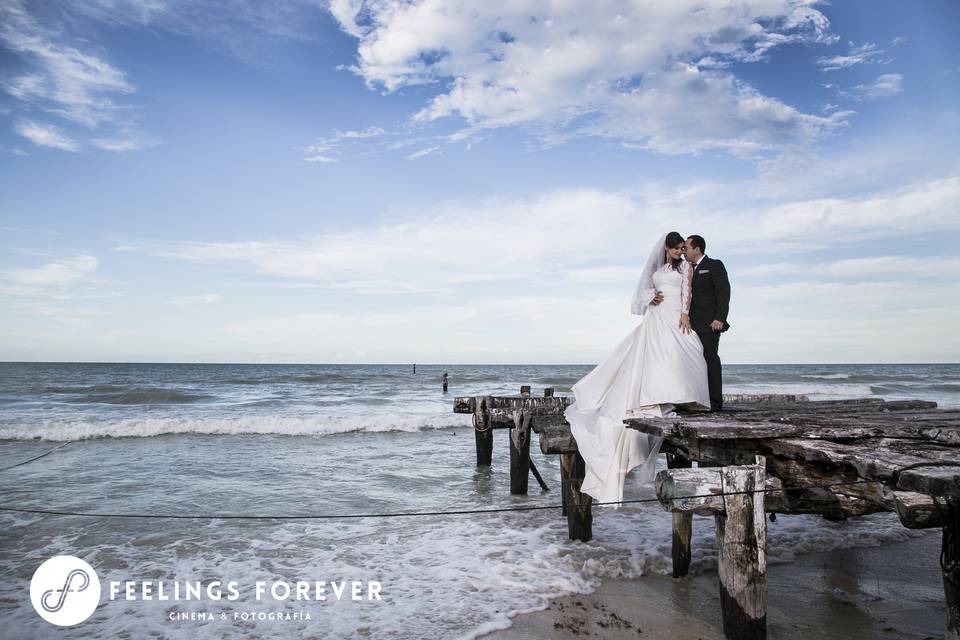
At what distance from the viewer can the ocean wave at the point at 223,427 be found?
1861cm

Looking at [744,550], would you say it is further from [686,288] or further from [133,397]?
[133,397]

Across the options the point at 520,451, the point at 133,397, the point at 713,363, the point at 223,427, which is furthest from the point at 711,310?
the point at 133,397

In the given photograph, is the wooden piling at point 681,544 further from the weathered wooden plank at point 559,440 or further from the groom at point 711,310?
the weathered wooden plank at point 559,440

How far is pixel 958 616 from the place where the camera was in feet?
12.3

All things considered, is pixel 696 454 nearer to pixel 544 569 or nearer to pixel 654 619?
pixel 654 619

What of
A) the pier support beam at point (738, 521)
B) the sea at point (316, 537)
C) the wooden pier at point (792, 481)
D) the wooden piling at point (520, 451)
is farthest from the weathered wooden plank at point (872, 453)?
the wooden piling at point (520, 451)

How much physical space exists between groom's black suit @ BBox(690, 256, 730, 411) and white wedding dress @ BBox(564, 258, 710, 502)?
143 mm

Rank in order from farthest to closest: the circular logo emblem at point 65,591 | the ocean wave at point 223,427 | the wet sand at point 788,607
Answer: the ocean wave at point 223,427 < the circular logo emblem at point 65,591 < the wet sand at point 788,607

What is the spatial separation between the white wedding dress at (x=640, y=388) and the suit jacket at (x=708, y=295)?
4.9 inches

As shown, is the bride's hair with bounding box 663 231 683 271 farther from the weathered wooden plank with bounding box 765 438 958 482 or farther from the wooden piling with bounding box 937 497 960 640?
the wooden piling with bounding box 937 497 960 640

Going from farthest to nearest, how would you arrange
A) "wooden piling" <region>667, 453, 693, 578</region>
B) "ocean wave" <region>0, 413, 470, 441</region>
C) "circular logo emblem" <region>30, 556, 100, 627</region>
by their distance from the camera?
1. "ocean wave" <region>0, 413, 470, 441</region>
2. "wooden piling" <region>667, 453, 693, 578</region>
3. "circular logo emblem" <region>30, 556, 100, 627</region>

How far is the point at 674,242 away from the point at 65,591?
26.4 feet

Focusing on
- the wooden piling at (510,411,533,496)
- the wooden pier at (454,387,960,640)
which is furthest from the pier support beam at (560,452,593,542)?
the wooden pier at (454,387,960,640)

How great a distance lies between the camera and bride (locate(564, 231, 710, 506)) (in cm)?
637
